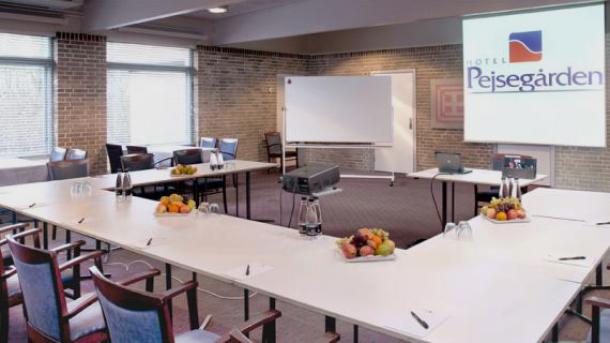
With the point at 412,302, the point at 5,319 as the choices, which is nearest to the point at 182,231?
the point at 5,319

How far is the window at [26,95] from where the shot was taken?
24.6 feet

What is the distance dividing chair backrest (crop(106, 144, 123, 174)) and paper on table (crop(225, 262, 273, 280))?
19.6ft

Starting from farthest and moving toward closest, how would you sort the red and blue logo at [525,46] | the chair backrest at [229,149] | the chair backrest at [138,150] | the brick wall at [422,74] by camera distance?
1. the brick wall at [422,74]
2. the chair backrest at [229,149]
3. the red and blue logo at [525,46]
4. the chair backrest at [138,150]

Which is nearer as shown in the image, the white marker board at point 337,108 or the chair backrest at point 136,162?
the chair backrest at point 136,162

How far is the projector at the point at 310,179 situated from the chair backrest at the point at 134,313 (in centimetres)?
161

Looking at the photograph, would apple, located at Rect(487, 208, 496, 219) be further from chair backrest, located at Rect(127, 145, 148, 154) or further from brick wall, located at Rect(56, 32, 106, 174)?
brick wall, located at Rect(56, 32, 106, 174)

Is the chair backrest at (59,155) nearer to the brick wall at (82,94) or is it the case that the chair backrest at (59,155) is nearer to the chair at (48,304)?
the brick wall at (82,94)

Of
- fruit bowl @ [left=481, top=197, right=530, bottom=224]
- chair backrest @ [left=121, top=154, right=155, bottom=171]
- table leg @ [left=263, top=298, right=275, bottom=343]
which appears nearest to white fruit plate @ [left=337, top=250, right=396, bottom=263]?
table leg @ [left=263, top=298, right=275, bottom=343]

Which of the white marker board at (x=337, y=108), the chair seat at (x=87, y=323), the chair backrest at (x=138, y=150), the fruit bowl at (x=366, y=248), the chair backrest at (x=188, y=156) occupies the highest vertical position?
the white marker board at (x=337, y=108)

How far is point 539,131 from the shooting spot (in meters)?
8.06

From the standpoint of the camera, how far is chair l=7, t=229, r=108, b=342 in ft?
7.16

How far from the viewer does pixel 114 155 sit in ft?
25.9

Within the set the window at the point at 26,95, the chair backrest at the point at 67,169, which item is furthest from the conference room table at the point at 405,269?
the window at the point at 26,95

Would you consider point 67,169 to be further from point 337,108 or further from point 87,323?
point 337,108
